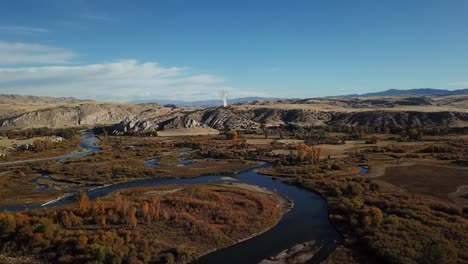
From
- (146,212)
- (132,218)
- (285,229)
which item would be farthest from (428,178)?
(132,218)

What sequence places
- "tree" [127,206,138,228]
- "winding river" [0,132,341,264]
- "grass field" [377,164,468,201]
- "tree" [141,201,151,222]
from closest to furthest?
1. "winding river" [0,132,341,264]
2. "tree" [127,206,138,228]
3. "tree" [141,201,151,222]
4. "grass field" [377,164,468,201]

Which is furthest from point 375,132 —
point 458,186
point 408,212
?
point 408,212

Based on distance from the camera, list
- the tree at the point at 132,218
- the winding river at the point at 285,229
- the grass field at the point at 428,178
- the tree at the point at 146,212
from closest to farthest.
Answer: the winding river at the point at 285,229 → the tree at the point at 132,218 → the tree at the point at 146,212 → the grass field at the point at 428,178

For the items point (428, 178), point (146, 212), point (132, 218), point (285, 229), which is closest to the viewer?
point (132, 218)

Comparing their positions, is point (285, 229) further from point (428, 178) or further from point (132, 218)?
point (428, 178)

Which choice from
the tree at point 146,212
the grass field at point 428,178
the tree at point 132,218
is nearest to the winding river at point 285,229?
the tree at point 132,218

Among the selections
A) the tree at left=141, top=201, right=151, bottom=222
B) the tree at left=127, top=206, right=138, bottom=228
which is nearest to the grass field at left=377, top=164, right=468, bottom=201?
the tree at left=141, top=201, right=151, bottom=222

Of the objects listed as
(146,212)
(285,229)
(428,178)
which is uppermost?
(146,212)

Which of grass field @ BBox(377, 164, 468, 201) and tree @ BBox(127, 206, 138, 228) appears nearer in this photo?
tree @ BBox(127, 206, 138, 228)

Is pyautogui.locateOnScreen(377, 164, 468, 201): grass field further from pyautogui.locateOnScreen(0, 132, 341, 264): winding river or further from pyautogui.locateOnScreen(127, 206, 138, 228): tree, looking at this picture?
pyautogui.locateOnScreen(127, 206, 138, 228): tree

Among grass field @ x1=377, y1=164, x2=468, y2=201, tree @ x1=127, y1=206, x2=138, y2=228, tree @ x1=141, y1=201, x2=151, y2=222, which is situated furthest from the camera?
grass field @ x1=377, y1=164, x2=468, y2=201

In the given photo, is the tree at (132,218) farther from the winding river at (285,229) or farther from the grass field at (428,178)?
the grass field at (428,178)
